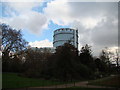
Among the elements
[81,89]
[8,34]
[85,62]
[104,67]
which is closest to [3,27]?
[8,34]

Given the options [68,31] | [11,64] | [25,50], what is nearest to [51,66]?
[25,50]

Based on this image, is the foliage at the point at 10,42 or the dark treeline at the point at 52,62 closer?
the dark treeline at the point at 52,62

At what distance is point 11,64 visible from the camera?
214 ft

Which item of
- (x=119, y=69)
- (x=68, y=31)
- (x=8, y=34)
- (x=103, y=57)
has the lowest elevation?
(x=119, y=69)

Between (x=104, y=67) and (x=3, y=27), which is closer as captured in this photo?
(x=3, y=27)

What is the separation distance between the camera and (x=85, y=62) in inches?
2413

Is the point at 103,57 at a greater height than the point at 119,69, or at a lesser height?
greater

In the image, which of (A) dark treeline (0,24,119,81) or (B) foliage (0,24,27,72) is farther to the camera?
(B) foliage (0,24,27,72)

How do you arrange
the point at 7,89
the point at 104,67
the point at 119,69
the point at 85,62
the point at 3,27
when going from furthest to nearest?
the point at 119,69 < the point at 104,67 < the point at 85,62 < the point at 3,27 < the point at 7,89

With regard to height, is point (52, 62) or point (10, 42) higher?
point (10, 42)

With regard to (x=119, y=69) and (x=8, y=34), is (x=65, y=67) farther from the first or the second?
(x=119, y=69)

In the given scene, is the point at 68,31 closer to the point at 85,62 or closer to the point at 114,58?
the point at 114,58

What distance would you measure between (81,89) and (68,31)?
118 meters

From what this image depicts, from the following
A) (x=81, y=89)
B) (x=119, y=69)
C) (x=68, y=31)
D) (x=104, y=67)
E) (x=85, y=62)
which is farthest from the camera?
(x=68, y=31)
